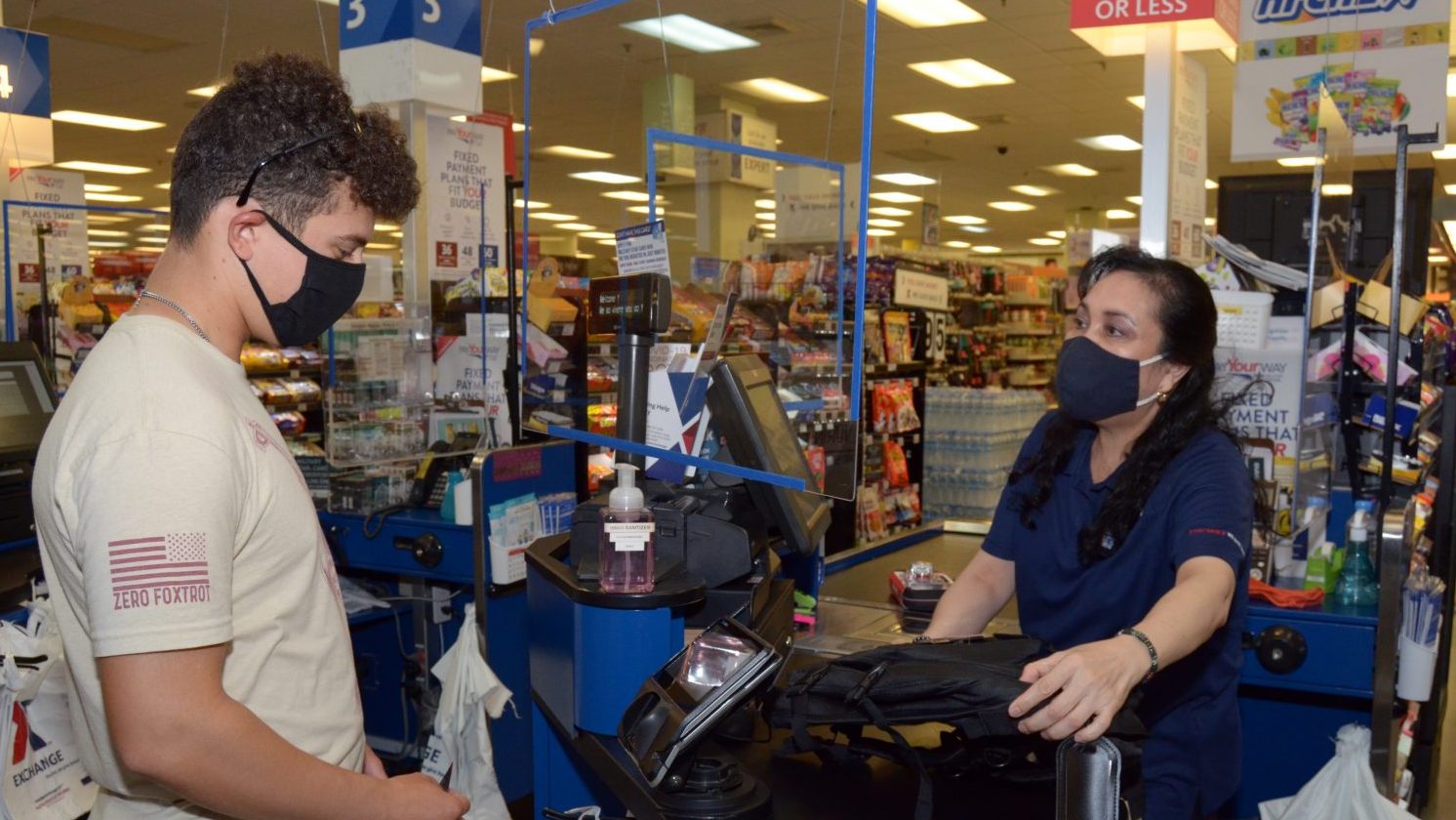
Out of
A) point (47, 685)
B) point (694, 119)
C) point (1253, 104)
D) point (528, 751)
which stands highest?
point (694, 119)

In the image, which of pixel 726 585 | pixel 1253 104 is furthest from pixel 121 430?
pixel 1253 104

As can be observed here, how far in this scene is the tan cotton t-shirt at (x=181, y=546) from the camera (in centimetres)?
105

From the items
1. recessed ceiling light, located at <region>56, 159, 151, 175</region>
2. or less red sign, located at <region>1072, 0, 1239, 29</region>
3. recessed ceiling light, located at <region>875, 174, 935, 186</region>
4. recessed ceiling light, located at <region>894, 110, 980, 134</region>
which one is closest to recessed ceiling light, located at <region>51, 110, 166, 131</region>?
recessed ceiling light, located at <region>56, 159, 151, 175</region>

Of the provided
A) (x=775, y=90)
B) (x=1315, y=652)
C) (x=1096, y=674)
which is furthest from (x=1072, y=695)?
(x=775, y=90)

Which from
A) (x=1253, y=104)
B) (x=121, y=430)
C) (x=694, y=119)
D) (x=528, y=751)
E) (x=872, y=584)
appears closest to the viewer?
(x=121, y=430)

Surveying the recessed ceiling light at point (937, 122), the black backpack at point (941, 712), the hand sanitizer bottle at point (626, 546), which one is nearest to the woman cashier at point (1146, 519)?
the black backpack at point (941, 712)

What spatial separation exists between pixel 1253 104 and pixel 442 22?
3.79m

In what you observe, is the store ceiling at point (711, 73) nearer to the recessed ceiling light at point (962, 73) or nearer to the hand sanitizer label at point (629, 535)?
the recessed ceiling light at point (962, 73)

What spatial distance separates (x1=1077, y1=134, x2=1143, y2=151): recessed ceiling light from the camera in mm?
12906

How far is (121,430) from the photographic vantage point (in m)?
1.08

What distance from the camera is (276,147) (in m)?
1.22

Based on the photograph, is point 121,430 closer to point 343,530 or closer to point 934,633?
point 934,633

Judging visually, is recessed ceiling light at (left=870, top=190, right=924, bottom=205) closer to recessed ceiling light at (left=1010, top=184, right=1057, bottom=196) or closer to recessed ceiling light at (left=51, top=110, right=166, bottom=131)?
recessed ceiling light at (left=1010, top=184, right=1057, bottom=196)

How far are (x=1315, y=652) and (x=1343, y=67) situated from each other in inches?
155
